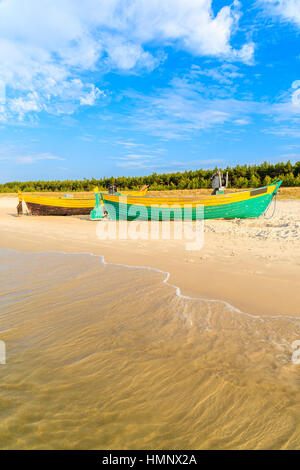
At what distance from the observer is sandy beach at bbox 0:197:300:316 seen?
3.39m

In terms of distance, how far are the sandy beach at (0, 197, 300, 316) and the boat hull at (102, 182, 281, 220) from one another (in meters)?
1.74

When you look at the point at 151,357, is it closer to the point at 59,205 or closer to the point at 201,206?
the point at 201,206

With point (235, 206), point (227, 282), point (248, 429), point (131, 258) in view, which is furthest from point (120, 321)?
point (235, 206)

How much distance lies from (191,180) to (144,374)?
2169 cm

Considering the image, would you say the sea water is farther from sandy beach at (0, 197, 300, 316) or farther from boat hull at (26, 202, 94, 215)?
boat hull at (26, 202, 94, 215)

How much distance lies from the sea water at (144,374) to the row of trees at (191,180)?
1491 centimetres

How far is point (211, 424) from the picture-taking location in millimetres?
1516

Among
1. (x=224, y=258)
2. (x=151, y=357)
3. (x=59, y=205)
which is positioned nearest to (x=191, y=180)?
(x=59, y=205)

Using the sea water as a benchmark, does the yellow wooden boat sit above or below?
above

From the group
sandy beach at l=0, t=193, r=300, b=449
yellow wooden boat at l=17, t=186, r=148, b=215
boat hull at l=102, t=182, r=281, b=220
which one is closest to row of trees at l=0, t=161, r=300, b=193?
yellow wooden boat at l=17, t=186, r=148, b=215

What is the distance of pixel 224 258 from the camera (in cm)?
517

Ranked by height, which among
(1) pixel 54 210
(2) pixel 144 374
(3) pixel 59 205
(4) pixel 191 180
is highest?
(4) pixel 191 180

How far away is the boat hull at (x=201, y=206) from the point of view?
34.4ft
